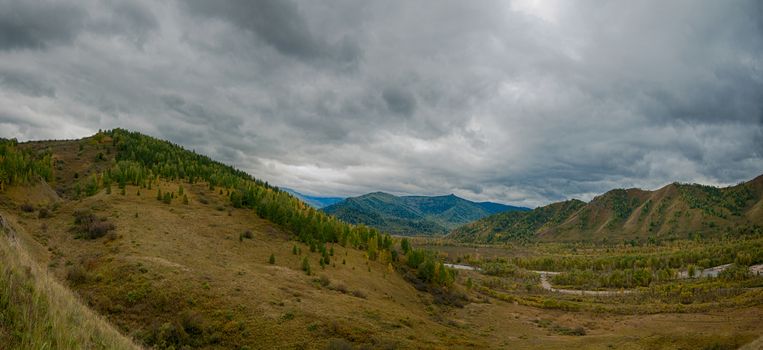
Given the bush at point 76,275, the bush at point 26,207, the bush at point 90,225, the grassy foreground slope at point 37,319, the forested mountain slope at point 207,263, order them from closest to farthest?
the grassy foreground slope at point 37,319 → the forested mountain slope at point 207,263 → the bush at point 76,275 → the bush at point 90,225 → the bush at point 26,207

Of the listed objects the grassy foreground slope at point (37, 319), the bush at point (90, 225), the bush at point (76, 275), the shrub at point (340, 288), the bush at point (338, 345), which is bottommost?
the bush at point (338, 345)

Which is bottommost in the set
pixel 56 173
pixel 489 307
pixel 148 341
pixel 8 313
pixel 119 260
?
pixel 489 307

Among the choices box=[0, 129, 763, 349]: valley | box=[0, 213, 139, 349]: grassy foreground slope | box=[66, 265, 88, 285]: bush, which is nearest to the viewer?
box=[0, 213, 139, 349]: grassy foreground slope

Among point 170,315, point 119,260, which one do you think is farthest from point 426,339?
point 119,260

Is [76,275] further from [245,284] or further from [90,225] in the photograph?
[90,225]

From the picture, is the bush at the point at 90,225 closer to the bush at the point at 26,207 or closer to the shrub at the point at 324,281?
the bush at the point at 26,207

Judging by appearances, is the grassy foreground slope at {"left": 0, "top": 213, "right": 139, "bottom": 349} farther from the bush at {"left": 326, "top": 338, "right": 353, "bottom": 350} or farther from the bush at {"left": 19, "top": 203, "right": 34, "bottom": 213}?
the bush at {"left": 19, "top": 203, "right": 34, "bottom": 213}

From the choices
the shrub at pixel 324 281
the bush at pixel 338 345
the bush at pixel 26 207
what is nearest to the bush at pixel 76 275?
the bush at pixel 338 345

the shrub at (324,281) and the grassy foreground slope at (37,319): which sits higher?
the grassy foreground slope at (37,319)

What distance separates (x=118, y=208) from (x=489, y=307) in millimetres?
67011

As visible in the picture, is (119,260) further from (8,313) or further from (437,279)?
(437,279)

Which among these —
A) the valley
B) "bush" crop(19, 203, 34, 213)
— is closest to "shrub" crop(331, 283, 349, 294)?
the valley

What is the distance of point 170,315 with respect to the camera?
93.8 ft

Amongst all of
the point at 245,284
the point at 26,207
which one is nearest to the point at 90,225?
the point at 26,207
